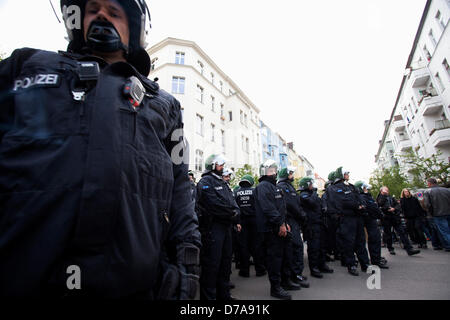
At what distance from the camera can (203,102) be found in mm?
19609

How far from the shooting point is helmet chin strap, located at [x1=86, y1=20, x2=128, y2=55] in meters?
1.18

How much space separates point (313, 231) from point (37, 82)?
5519 millimetres

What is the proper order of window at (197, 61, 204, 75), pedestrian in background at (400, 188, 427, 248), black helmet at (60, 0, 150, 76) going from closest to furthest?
1. black helmet at (60, 0, 150, 76)
2. pedestrian in background at (400, 188, 427, 248)
3. window at (197, 61, 204, 75)

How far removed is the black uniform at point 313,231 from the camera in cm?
503

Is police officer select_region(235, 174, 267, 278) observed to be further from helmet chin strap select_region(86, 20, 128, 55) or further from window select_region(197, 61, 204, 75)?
window select_region(197, 61, 204, 75)

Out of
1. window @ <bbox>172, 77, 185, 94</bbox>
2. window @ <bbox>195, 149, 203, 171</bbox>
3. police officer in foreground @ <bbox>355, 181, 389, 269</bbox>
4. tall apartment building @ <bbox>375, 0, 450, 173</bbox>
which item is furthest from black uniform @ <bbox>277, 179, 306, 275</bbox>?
tall apartment building @ <bbox>375, 0, 450, 173</bbox>

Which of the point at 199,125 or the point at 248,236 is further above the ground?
the point at 199,125

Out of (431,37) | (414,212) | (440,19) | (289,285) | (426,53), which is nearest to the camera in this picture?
(289,285)

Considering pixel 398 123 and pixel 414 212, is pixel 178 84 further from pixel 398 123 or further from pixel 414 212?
pixel 398 123

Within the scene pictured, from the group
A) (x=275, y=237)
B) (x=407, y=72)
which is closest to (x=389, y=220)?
(x=275, y=237)

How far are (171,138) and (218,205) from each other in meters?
2.53

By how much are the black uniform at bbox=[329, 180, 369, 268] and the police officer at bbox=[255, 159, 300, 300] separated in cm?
177
